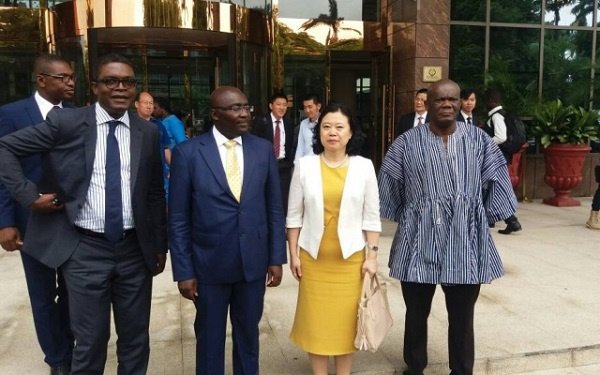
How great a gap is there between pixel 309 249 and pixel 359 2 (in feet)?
27.2

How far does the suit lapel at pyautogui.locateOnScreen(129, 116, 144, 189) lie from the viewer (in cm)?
274

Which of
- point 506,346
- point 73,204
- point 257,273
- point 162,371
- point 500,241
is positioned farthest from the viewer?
point 500,241

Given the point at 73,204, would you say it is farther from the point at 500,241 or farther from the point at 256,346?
the point at 500,241

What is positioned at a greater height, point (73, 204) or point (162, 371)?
point (73, 204)

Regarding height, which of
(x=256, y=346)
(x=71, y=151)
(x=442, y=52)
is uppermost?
(x=442, y=52)

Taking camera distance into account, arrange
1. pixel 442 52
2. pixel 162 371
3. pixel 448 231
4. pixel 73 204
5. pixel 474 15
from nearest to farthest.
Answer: pixel 73 204 < pixel 448 231 < pixel 162 371 < pixel 442 52 < pixel 474 15

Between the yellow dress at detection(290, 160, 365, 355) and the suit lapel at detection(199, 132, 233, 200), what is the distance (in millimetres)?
548

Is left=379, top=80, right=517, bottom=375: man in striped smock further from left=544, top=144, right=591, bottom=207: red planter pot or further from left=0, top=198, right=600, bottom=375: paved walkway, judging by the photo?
left=544, top=144, right=591, bottom=207: red planter pot

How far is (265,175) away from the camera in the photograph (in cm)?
287

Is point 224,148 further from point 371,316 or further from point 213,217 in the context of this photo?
point 371,316

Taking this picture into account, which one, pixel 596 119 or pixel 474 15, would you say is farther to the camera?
pixel 474 15

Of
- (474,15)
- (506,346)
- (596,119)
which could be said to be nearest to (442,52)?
(474,15)

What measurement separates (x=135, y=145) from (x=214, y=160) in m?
0.40

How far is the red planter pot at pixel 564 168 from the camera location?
925 centimetres
